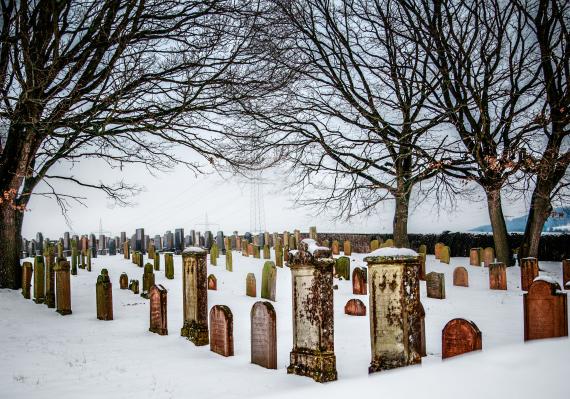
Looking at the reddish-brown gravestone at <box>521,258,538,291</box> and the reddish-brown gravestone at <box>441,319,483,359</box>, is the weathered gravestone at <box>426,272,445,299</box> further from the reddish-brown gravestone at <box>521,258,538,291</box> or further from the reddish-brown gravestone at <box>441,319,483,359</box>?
the reddish-brown gravestone at <box>441,319,483,359</box>

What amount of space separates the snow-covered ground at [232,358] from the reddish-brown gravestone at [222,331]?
17 cm

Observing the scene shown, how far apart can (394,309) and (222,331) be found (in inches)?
110

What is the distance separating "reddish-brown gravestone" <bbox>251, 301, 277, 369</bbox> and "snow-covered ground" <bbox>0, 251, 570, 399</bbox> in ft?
0.57

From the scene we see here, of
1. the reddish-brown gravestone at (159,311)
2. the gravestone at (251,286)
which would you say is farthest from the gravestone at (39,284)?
the gravestone at (251,286)

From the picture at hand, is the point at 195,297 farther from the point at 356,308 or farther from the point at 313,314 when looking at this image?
the point at 356,308

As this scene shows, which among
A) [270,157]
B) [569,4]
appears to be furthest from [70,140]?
[569,4]

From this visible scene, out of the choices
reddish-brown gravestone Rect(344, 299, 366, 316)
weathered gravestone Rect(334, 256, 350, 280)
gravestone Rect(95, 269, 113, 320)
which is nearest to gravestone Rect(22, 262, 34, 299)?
gravestone Rect(95, 269, 113, 320)

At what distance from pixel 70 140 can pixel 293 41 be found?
9.77 metres

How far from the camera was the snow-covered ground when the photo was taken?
1.68m

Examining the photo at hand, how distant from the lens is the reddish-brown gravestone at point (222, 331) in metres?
6.94

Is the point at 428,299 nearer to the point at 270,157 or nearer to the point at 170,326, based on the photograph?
the point at 170,326

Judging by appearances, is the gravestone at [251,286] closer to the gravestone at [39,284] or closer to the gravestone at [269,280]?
the gravestone at [269,280]

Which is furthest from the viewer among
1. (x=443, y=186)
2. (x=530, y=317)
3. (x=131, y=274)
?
(x=443, y=186)

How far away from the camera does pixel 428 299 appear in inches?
476
